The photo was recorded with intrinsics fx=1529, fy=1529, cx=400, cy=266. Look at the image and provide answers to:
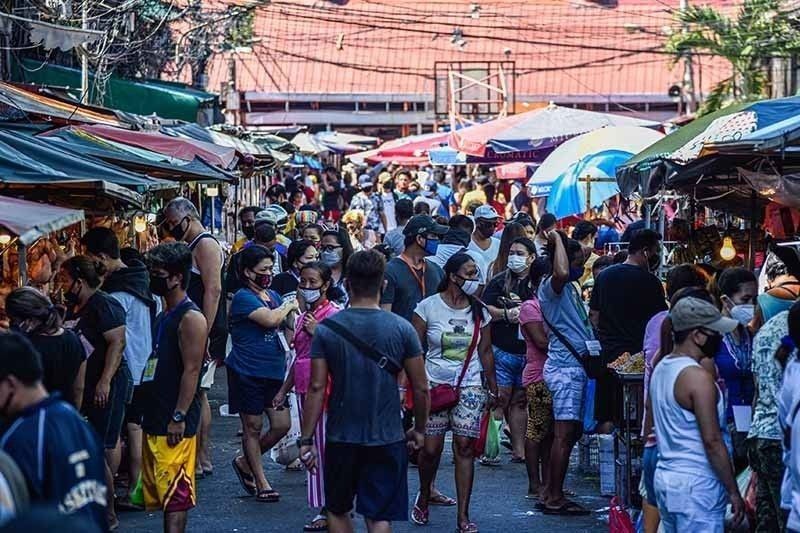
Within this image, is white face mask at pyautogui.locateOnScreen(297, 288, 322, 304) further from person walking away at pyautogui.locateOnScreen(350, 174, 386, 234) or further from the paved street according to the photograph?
person walking away at pyautogui.locateOnScreen(350, 174, 386, 234)

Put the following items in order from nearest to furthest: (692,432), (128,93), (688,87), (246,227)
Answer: (692,432) → (246,227) → (128,93) → (688,87)

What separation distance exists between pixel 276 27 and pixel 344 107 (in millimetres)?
3918

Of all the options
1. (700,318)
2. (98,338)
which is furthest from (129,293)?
(700,318)

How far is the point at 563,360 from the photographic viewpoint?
10.4 m

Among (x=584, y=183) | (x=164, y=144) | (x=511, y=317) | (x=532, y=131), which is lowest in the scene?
(x=511, y=317)

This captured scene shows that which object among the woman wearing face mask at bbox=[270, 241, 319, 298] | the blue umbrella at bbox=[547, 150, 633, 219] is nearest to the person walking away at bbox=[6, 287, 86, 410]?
the woman wearing face mask at bbox=[270, 241, 319, 298]

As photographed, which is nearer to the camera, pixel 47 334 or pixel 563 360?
pixel 47 334

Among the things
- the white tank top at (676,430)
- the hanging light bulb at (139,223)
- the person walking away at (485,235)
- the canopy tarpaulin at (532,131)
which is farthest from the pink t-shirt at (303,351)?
the canopy tarpaulin at (532,131)

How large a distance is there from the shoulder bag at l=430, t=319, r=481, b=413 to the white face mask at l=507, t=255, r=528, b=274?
191 centimetres

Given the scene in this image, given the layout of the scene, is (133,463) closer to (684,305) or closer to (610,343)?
(610,343)

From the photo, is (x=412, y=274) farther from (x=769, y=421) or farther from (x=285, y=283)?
(x=769, y=421)

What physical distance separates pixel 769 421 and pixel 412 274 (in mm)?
4736

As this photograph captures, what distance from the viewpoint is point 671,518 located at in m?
6.95

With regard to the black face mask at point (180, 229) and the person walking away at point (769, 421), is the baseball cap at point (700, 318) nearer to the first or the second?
the person walking away at point (769, 421)
